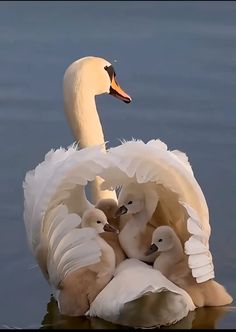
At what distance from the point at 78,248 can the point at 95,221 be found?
0.68 ft

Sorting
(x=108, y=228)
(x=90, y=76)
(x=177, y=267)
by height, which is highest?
(x=90, y=76)

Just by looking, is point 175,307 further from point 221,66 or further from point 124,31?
point 124,31

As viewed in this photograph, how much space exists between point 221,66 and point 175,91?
61cm

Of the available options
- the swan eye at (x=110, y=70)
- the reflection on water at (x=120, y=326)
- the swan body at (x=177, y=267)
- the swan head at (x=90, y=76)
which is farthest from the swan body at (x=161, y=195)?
the swan eye at (x=110, y=70)

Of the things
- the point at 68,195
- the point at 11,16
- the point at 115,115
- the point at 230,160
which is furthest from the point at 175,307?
the point at 11,16

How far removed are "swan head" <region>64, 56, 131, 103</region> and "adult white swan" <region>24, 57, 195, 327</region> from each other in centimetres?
70

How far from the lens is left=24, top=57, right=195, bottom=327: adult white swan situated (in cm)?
418

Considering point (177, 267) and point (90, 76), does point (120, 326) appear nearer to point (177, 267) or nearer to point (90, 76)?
point (177, 267)

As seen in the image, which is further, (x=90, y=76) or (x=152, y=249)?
(x=90, y=76)

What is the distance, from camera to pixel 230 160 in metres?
6.07

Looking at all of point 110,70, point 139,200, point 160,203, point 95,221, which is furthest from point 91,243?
point 110,70

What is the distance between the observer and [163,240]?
4.39 m

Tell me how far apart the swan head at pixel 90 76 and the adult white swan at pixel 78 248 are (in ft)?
2.30

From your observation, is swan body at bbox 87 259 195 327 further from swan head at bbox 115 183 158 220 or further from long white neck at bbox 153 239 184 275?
swan head at bbox 115 183 158 220
